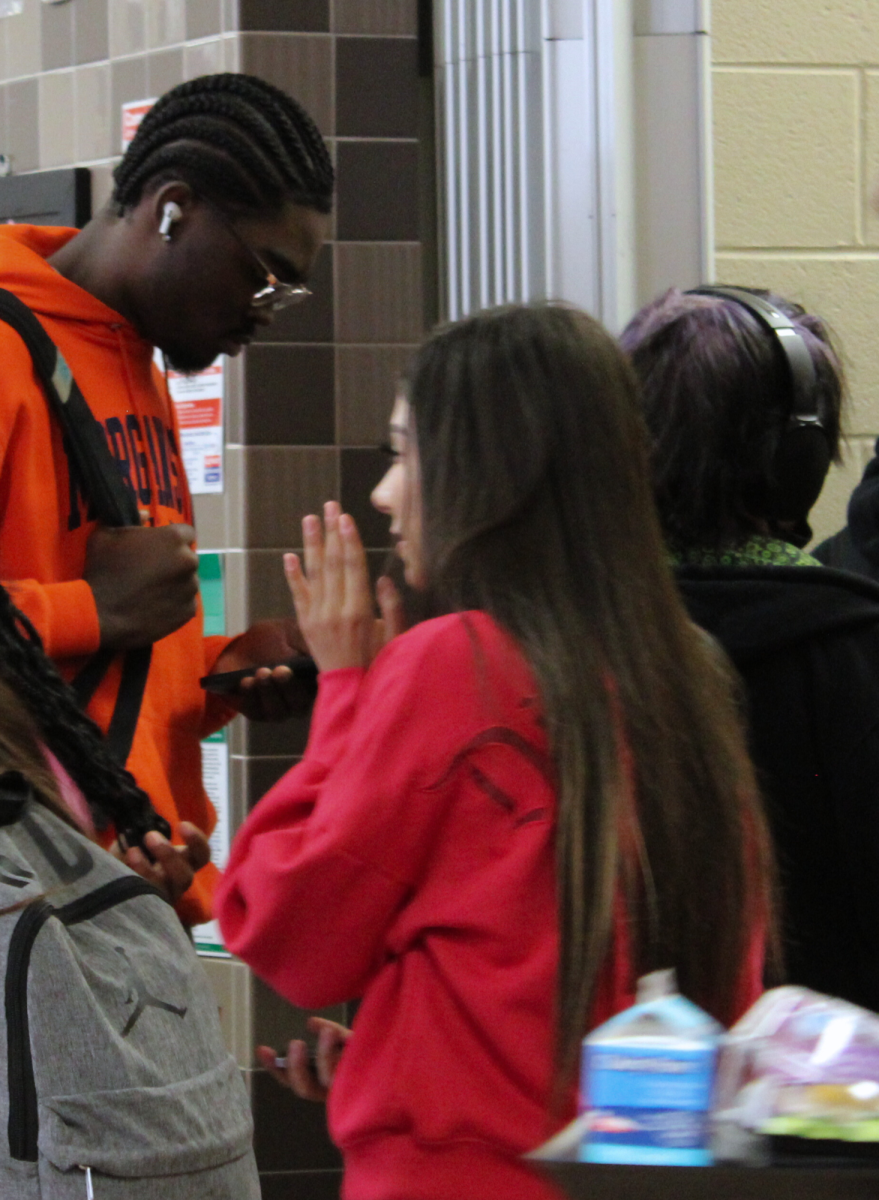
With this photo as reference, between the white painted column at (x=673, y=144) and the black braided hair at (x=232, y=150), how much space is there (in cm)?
85

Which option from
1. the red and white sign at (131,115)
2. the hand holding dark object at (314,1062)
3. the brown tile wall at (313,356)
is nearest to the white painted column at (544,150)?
the brown tile wall at (313,356)

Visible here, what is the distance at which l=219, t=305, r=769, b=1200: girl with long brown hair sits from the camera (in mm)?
1216

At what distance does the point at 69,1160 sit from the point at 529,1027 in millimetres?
474

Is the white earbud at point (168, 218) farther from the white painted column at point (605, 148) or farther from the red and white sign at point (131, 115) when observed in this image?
the red and white sign at point (131, 115)

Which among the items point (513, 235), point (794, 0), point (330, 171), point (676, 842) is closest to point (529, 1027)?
Result: point (676, 842)

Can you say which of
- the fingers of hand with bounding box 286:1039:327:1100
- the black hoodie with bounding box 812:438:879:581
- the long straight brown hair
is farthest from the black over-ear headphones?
the fingers of hand with bounding box 286:1039:327:1100

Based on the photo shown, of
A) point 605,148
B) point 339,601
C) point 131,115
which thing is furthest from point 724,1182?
point 131,115

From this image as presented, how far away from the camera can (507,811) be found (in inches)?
48.9

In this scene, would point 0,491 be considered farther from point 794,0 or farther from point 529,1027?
point 794,0

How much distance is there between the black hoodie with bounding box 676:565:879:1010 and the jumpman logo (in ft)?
2.16

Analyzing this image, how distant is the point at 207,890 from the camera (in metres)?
2.01

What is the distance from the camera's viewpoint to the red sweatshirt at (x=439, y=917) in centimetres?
121

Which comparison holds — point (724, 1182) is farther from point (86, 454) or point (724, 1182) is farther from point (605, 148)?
point (605, 148)

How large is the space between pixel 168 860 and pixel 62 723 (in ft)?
0.67
